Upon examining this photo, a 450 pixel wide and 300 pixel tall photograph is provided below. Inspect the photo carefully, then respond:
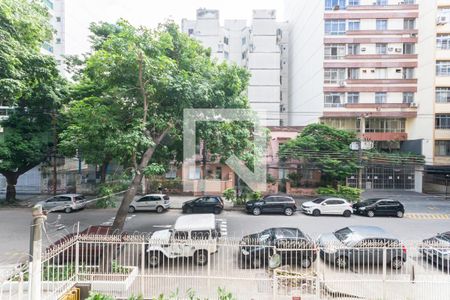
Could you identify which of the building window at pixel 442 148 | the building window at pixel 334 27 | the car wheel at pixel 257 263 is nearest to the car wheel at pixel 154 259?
the car wheel at pixel 257 263

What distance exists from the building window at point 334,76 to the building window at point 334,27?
329cm

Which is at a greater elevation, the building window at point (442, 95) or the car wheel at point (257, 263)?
the building window at point (442, 95)

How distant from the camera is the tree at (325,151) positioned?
20.7 meters

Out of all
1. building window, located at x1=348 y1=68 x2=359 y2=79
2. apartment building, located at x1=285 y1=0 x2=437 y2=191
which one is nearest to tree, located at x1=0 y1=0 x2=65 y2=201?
apartment building, located at x1=285 y1=0 x2=437 y2=191

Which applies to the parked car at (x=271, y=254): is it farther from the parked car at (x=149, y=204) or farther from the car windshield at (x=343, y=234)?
the parked car at (x=149, y=204)

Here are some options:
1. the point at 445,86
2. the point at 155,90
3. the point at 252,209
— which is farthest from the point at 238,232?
the point at 445,86

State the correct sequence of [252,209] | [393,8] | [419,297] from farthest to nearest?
[393,8] < [252,209] < [419,297]

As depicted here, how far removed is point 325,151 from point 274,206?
6.89 metres

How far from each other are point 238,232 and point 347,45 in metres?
20.9

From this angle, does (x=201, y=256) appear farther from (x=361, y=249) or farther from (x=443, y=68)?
(x=443, y=68)

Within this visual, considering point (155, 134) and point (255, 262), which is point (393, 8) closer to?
point (155, 134)

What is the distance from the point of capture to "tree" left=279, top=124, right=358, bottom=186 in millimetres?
20719

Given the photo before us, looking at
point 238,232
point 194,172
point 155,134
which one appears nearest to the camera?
point 155,134

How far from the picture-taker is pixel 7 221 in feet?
48.3
